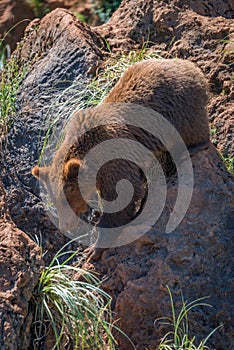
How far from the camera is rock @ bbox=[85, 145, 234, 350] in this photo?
19.2ft

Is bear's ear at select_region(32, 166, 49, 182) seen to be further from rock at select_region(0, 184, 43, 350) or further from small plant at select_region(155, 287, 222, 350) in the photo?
small plant at select_region(155, 287, 222, 350)

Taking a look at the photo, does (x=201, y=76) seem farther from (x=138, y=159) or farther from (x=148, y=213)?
(x=148, y=213)

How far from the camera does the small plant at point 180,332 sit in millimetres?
5539

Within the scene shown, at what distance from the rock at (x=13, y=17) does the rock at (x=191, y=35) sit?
270cm

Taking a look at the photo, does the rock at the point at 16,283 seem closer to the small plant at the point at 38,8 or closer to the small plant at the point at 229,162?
the small plant at the point at 229,162

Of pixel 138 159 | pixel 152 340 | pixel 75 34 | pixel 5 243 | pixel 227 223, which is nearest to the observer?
pixel 5 243

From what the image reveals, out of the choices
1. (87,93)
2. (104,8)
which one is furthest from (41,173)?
(104,8)

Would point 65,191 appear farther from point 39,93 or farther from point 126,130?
point 39,93

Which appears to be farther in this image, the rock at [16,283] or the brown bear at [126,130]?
the brown bear at [126,130]

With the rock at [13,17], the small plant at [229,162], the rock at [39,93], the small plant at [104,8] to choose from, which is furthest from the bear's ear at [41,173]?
the small plant at [104,8]

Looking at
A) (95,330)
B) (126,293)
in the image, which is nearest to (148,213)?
(126,293)

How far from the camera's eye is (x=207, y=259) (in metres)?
6.12

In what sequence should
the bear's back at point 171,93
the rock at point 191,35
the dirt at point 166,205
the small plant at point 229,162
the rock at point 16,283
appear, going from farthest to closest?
the rock at point 191,35 < the small plant at point 229,162 < the bear's back at point 171,93 < the dirt at point 166,205 < the rock at point 16,283

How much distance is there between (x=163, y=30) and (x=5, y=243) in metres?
3.91
